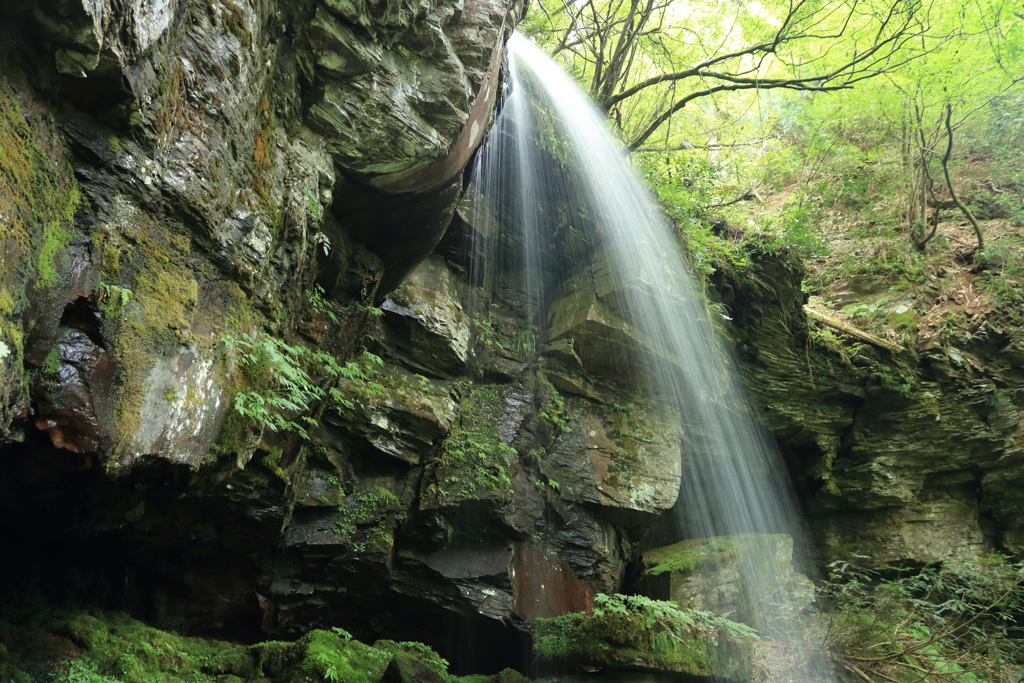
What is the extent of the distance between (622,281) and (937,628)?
632 cm

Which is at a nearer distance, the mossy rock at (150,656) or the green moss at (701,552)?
the mossy rock at (150,656)

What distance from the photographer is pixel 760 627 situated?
8266 millimetres

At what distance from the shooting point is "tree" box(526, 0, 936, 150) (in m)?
9.18

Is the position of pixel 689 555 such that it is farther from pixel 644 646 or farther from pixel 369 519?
pixel 369 519

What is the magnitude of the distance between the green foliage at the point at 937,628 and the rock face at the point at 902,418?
1287 millimetres

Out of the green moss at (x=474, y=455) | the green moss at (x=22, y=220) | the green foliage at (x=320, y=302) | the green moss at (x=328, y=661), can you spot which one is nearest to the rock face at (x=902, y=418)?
the green moss at (x=474, y=455)

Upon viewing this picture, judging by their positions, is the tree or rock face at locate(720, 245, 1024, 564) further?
rock face at locate(720, 245, 1024, 564)

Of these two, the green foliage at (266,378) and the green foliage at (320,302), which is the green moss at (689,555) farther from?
the green foliage at (266,378)

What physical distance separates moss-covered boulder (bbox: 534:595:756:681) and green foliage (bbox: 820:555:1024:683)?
281cm

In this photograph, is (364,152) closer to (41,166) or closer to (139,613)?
(41,166)

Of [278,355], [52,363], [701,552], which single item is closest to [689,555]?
[701,552]

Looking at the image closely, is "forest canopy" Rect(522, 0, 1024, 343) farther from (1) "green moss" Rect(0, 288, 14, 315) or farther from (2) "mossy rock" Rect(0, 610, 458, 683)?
(1) "green moss" Rect(0, 288, 14, 315)

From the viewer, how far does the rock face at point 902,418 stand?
9539mm

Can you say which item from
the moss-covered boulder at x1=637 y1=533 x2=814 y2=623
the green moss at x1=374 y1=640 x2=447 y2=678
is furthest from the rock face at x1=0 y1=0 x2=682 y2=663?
the moss-covered boulder at x1=637 y1=533 x2=814 y2=623
